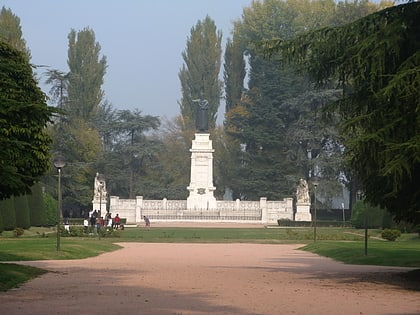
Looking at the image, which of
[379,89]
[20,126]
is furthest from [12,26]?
[379,89]

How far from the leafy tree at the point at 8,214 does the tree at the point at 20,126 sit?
2362 cm

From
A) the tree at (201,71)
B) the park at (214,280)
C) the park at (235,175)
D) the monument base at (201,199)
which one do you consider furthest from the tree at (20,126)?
the tree at (201,71)

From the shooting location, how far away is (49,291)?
18578mm

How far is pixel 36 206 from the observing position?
59.3 metres

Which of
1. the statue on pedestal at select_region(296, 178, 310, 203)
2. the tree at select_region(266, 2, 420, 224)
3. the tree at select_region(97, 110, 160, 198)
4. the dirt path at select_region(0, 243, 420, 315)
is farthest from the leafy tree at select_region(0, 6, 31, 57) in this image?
the tree at select_region(266, 2, 420, 224)

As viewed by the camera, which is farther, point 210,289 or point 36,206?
point 36,206

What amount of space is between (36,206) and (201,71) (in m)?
43.1

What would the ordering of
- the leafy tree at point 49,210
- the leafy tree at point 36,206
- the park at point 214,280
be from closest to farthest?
the park at point 214,280 < the leafy tree at point 36,206 < the leafy tree at point 49,210

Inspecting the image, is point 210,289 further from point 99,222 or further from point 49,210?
point 49,210

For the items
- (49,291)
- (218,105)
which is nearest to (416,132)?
(49,291)

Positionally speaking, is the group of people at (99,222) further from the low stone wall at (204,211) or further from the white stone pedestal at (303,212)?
the white stone pedestal at (303,212)

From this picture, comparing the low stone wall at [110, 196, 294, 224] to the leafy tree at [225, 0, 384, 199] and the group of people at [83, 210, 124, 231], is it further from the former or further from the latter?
the group of people at [83, 210, 124, 231]

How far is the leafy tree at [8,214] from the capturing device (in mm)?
49938

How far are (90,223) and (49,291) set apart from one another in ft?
127
